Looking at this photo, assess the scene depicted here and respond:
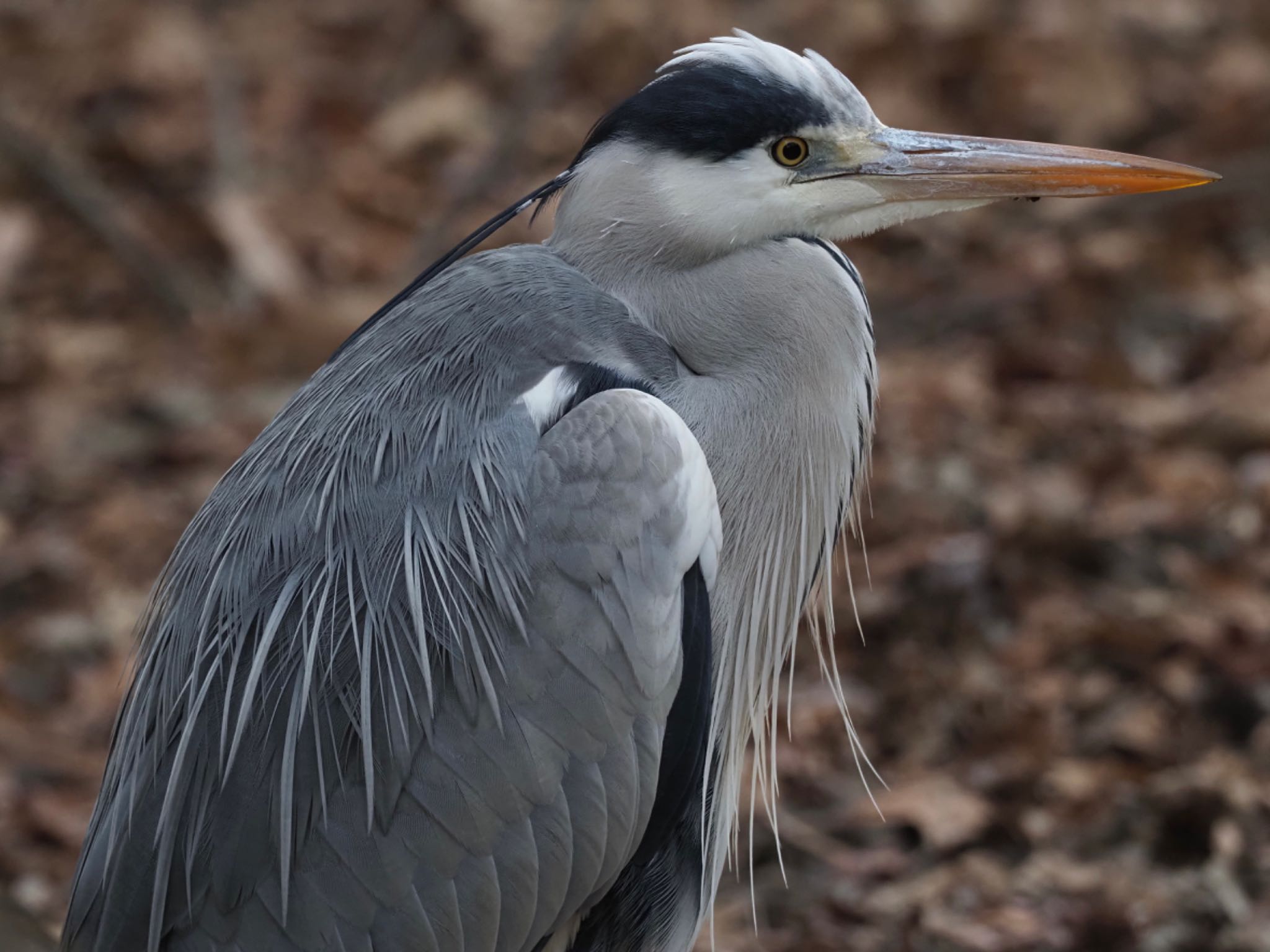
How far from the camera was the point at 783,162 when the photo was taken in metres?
2.78

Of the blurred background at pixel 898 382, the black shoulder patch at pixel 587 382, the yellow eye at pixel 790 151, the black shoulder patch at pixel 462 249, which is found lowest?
the blurred background at pixel 898 382

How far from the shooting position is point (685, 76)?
8.95ft

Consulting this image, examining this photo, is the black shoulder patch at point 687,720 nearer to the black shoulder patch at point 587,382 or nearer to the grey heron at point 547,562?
the grey heron at point 547,562

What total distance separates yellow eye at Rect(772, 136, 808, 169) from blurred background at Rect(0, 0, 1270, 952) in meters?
1.62

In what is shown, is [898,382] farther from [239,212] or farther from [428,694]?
[428,694]

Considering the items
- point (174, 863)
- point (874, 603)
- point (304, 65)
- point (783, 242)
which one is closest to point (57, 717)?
point (174, 863)

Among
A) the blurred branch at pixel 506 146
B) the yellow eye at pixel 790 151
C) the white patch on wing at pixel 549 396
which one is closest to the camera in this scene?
the white patch on wing at pixel 549 396

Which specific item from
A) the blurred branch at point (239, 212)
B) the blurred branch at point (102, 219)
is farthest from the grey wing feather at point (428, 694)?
the blurred branch at point (102, 219)

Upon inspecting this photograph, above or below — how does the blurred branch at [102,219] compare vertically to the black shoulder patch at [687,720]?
above

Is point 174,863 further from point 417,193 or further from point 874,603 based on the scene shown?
point 417,193

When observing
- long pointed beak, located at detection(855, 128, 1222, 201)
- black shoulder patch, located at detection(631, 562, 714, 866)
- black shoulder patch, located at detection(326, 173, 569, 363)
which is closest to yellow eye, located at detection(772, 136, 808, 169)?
long pointed beak, located at detection(855, 128, 1222, 201)

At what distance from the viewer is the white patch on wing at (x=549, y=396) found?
263cm

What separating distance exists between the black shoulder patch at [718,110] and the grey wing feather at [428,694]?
1.38 ft

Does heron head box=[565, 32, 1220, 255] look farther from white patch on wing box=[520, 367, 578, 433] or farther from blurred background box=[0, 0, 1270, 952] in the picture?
blurred background box=[0, 0, 1270, 952]
